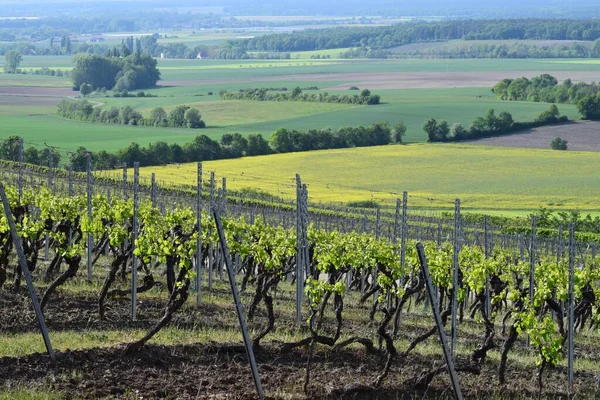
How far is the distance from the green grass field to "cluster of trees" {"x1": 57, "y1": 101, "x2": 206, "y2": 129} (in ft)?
76.2

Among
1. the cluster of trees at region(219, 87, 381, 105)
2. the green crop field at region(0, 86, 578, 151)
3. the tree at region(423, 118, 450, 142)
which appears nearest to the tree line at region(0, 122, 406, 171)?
the tree at region(423, 118, 450, 142)

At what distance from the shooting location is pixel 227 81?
168m

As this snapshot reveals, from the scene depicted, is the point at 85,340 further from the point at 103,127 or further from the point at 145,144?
the point at 103,127

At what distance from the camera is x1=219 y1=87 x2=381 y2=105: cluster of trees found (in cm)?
12850

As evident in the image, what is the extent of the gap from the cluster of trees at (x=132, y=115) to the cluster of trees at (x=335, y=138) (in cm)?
1685

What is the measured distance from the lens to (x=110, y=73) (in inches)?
6004

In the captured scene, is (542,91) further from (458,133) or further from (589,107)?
(458,133)

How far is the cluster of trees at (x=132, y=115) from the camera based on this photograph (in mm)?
105125

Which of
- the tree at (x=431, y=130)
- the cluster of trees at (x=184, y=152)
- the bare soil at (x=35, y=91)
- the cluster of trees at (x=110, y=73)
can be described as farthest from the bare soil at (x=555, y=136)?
the bare soil at (x=35, y=91)

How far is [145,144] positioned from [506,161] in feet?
88.5

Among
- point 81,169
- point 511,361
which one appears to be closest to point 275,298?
point 511,361

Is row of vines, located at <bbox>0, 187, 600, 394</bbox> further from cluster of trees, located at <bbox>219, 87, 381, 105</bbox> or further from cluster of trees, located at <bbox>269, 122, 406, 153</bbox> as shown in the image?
cluster of trees, located at <bbox>219, 87, 381, 105</bbox>

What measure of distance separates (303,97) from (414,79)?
1735 inches

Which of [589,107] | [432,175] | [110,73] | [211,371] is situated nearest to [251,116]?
[589,107]
